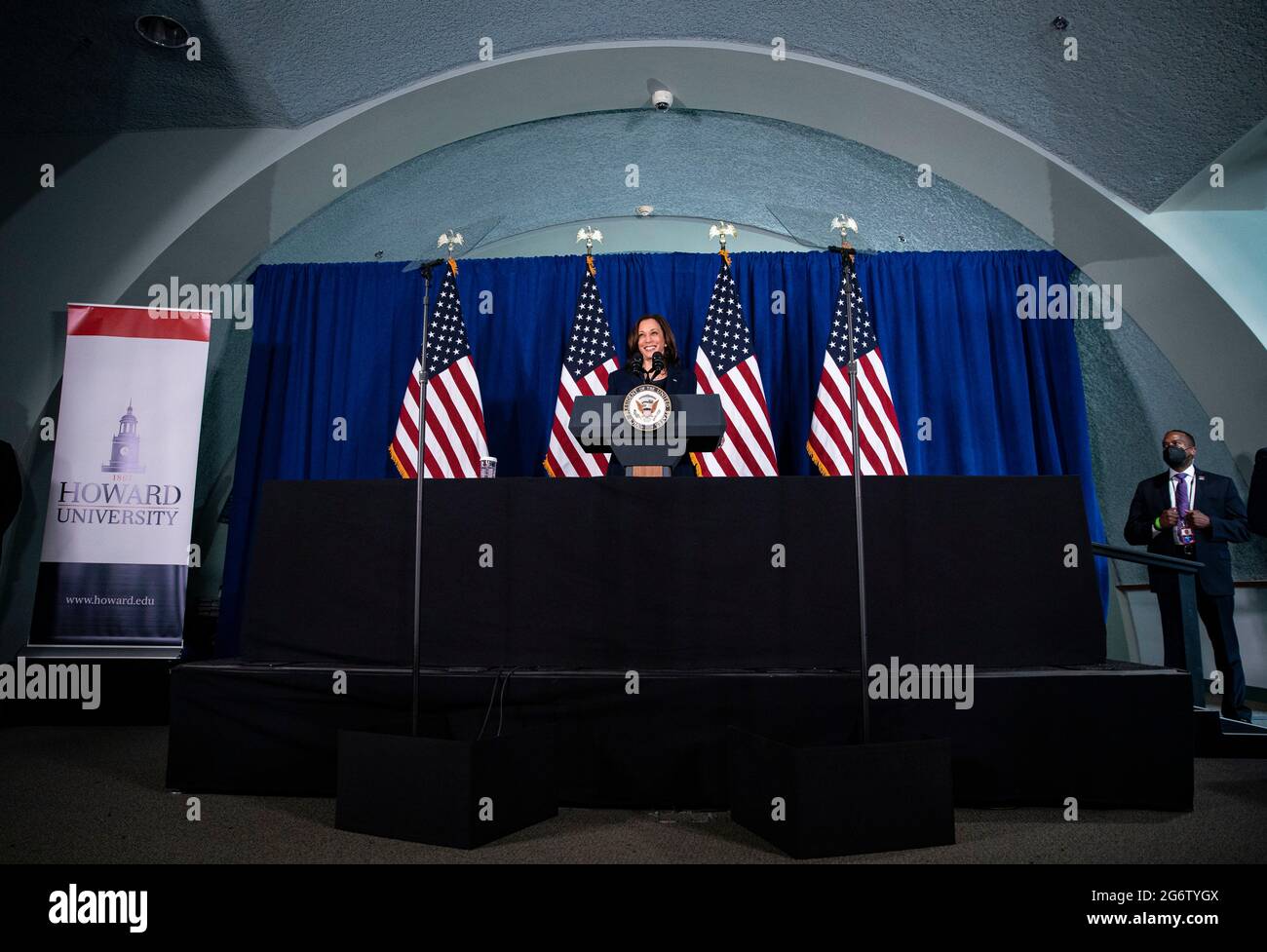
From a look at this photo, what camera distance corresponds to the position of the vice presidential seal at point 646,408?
2938 millimetres

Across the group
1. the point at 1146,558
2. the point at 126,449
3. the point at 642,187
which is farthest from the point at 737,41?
the point at 126,449

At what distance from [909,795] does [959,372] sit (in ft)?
14.1

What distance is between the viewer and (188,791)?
2479mm

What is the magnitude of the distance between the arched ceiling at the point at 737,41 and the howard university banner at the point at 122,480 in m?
1.30

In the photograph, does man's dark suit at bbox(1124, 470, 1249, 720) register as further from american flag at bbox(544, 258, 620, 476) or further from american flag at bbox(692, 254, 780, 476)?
american flag at bbox(544, 258, 620, 476)

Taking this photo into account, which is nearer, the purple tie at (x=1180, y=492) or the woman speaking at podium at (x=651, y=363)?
the woman speaking at podium at (x=651, y=363)

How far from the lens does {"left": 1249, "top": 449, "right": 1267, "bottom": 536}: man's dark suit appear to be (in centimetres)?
432

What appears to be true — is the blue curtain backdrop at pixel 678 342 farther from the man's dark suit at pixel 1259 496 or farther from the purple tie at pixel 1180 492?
the man's dark suit at pixel 1259 496

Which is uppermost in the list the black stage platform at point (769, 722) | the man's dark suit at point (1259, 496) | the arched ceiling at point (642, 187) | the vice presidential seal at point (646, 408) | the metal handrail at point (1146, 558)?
the arched ceiling at point (642, 187)

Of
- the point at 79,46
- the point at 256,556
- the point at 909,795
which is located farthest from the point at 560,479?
the point at 79,46

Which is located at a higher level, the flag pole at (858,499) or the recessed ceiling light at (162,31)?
the recessed ceiling light at (162,31)

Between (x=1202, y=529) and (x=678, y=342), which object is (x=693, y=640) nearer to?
(x=1202, y=529)

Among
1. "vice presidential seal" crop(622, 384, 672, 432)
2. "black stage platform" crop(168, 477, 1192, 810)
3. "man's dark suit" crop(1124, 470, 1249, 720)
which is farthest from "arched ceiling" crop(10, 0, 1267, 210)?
"black stage platform" crop(168, 477, 1192, 810)

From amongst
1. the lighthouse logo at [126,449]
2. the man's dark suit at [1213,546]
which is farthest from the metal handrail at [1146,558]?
the lighthouse logo at [126,449]
